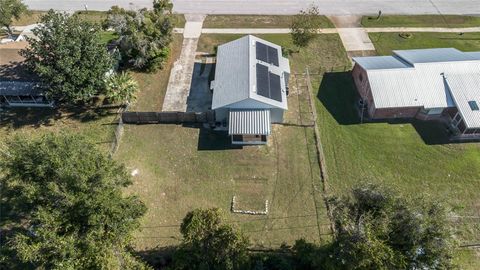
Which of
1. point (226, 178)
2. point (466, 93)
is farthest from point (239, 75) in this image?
point (466, 93)

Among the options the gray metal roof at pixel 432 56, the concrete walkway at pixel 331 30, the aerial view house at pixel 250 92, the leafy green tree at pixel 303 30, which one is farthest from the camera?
the concrete walkway at pixel 331 30

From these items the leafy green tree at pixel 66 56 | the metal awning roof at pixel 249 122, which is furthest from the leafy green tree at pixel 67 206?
the metal awning roof at pixel 249 122

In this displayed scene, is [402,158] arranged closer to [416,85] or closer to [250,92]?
[416,85]

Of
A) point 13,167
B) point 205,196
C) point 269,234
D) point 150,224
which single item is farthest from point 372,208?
point 13,167

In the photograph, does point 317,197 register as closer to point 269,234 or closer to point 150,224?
point 269,234

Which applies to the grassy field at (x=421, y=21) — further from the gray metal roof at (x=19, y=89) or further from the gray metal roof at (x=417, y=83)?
the gray metal roof at (x=19, y=89)

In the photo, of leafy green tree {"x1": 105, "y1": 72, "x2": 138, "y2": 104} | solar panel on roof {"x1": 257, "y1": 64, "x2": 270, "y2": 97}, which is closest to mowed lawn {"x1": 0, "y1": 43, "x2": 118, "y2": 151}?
leafy green tree {"x1": 105, "y1": 72, "x2": 138, "y2": 104}
